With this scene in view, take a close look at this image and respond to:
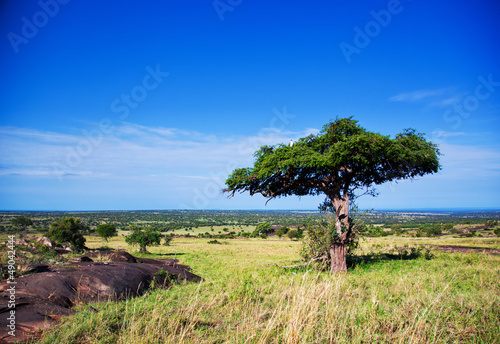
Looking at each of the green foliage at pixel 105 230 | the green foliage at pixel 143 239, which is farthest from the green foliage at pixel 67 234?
the green foliage at pixel 105 230

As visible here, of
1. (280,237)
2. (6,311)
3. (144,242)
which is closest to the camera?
(6,311)

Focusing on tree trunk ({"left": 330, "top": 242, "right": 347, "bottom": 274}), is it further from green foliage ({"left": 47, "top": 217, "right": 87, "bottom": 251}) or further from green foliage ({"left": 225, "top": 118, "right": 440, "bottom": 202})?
green foliage ({"left": 47, "top": 217, "right": 87, "bottom": 251})

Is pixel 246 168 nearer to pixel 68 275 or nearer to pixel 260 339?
pixel 68 275

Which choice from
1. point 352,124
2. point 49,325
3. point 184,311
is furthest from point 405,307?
point 352,124

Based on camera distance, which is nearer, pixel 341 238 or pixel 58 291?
pixel 58 291

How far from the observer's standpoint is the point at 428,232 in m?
64.4

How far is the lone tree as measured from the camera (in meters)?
13.6

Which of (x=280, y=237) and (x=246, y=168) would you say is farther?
(x=280, y=237)

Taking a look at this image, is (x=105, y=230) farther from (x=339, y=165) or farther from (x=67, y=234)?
(x=339, y=165)

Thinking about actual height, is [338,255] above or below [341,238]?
below

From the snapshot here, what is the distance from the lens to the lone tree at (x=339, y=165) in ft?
44.6

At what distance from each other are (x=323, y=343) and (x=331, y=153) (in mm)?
9736

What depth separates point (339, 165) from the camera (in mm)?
14344

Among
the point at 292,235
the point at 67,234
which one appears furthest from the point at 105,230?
the point at 292,235
